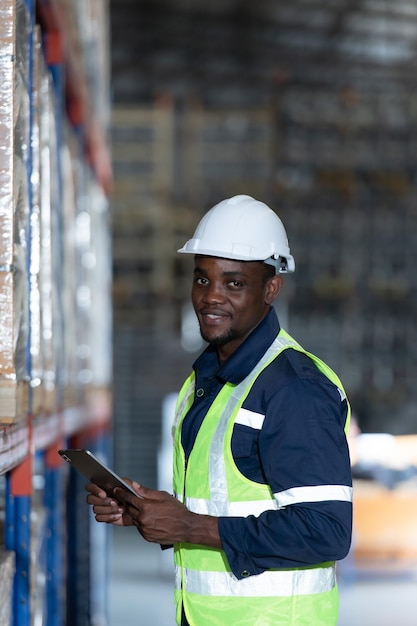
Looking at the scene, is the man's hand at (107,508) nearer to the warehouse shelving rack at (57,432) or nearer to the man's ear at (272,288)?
the warehouse shelving rack at (57,432)

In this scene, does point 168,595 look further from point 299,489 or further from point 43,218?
point 299,489

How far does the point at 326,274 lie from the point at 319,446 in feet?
46.8

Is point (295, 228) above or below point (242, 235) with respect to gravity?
below

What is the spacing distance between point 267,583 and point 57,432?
1.75 metres

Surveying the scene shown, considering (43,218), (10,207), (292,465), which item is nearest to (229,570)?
(292,465)

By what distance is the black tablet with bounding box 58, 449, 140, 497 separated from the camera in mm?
2320

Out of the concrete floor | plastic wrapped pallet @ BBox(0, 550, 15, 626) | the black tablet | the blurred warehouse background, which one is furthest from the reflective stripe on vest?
the blurred warehouse background

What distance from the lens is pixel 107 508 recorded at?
244 centimetres

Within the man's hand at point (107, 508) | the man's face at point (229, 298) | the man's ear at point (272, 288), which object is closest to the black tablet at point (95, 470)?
the man's hand at point (107, 508)

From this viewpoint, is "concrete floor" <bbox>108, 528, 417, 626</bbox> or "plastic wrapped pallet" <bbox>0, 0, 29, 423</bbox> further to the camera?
"concrete floor" <bbox>108, 528, 417, 626</bbox>

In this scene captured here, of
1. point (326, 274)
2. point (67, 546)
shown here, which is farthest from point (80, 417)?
point (326, 274)

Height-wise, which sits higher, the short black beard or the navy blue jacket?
the short black beard

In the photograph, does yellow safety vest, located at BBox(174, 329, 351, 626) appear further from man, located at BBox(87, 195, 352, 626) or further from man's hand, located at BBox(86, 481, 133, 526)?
man's hand, located at BBox(86, 481, 133, 526)

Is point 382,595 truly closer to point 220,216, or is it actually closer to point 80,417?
point 80,417
